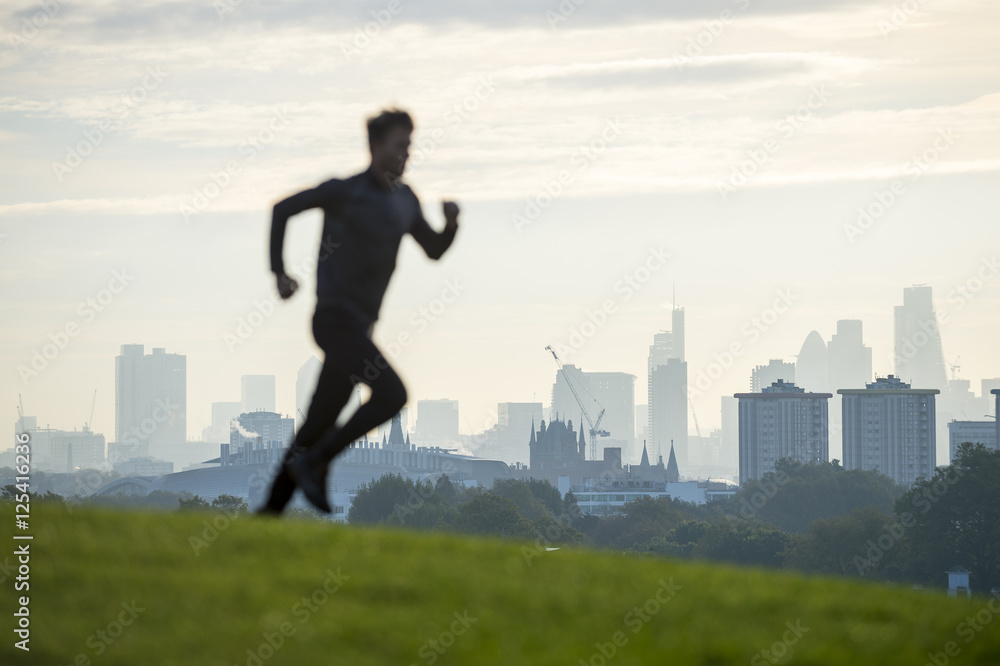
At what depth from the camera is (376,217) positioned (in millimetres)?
9617

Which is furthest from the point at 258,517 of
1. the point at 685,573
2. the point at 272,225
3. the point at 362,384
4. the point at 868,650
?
the point at 868,650

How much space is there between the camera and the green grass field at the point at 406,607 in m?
6.58

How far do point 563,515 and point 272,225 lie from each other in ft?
491

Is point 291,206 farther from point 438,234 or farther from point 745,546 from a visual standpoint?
point 745,546

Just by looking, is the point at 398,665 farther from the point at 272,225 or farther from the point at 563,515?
the point at 563,515

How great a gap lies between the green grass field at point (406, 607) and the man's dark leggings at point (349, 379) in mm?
750

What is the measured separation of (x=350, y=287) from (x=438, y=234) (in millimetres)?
997

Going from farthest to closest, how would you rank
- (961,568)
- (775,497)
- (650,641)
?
(775,497), (961,568), (650,641)

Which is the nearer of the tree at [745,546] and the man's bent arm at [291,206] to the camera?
the man's bent arm at [291,206]

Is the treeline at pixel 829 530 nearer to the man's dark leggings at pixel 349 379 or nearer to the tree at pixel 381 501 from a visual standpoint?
the tree at pixel 381 501

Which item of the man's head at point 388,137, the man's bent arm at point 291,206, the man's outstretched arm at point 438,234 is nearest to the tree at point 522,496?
the man's outstretched arm at point 438,234

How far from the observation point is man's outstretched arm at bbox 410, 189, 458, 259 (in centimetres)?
1014

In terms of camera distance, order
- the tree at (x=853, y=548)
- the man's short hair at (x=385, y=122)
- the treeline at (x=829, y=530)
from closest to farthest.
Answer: the man's short hair at (x=385, y=122) < the treeline at (x=829, y=530) < the tree at (x=853, y=548)

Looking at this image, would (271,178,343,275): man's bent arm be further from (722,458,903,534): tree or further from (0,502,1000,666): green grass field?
(722,458,903,534): tree
